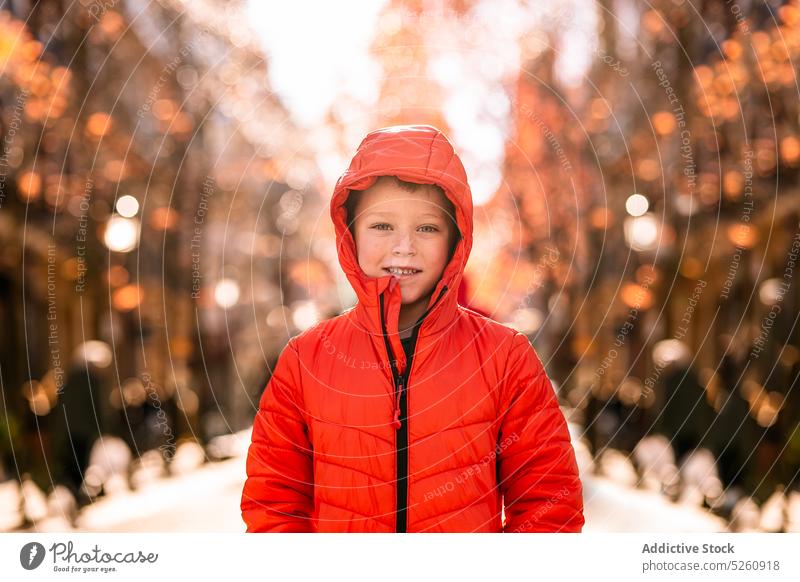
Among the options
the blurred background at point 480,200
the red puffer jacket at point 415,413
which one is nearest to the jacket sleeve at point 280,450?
the red puffer jacket at point 415,413

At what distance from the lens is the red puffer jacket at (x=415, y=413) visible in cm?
220

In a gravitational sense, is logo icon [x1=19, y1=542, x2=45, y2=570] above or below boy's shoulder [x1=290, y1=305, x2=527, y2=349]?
below

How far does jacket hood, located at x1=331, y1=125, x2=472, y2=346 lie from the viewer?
7.09 feet

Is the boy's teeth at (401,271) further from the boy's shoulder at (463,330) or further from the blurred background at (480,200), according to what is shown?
the blurred background at (480,200)

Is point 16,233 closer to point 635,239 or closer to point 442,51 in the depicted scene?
point 442,51

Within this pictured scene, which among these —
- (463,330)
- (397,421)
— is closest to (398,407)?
(397,421)

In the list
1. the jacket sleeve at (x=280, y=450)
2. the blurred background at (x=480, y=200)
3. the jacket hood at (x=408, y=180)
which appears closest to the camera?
the jacket hood at (x=408, y=180)

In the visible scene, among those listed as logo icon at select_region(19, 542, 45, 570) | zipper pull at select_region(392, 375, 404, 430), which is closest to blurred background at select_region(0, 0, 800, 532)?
logo icon at select_region(19, 542, 45, 570)

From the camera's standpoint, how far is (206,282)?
8688 millimetres

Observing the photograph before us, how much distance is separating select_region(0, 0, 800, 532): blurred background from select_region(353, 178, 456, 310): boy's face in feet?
3.96

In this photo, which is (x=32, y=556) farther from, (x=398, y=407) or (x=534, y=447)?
(x=534, y=447)

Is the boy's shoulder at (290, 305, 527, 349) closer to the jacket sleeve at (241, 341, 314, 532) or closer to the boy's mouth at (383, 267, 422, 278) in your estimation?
the jacket sleeve at (241, 341, 314, 532)

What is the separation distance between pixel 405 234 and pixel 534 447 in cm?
71

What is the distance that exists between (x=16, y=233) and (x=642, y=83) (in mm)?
4192
